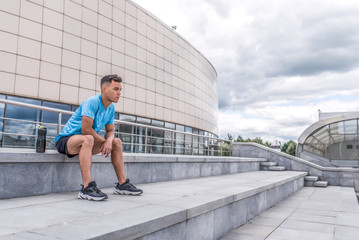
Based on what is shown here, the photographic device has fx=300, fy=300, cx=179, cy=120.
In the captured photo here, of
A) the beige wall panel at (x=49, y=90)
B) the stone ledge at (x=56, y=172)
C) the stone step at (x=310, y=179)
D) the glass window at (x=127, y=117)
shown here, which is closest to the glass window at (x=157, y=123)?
the glass window at (x=127, y=117)

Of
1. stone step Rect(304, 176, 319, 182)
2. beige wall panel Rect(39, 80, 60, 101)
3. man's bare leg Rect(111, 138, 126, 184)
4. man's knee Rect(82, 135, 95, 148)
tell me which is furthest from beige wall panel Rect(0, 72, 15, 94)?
stone step Rect(304, 176, 319, 182)

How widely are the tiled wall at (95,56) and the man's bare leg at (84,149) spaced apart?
13.0 m

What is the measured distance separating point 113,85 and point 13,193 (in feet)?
6.48

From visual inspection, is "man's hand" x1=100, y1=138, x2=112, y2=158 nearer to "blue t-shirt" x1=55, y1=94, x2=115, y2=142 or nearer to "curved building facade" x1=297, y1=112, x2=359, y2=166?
"blue t-shirt" x1=55, y1=94, x2=115, y2=142

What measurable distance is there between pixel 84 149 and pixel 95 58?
54.3 ft

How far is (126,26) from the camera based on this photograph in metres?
21.8

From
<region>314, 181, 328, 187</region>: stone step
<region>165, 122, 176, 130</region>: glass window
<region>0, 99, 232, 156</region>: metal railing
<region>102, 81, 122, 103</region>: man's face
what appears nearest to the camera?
<region>102, 81, 122, 103</region>: man's face

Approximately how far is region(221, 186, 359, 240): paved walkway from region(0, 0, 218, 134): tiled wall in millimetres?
14220

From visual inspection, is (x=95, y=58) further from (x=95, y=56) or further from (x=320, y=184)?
(x=320, y=184)

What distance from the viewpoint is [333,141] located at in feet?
92.5

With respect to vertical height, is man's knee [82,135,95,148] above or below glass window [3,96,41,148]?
below

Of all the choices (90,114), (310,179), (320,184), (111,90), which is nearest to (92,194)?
(90,114)

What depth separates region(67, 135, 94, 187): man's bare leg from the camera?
12.8 ft

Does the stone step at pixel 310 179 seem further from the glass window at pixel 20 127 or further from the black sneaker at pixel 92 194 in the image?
the black sneaker at pixel 92 194
